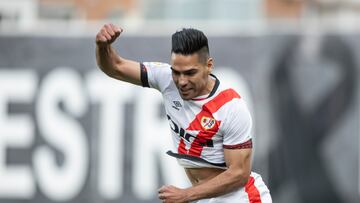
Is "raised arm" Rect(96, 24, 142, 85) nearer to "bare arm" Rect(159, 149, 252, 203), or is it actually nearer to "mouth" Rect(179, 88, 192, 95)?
"mouth" Rect(179, 88, 192, 95)

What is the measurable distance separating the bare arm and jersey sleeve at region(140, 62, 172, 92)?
0.70 meters

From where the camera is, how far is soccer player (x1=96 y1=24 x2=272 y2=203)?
23.3 ft

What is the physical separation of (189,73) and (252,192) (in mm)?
1120

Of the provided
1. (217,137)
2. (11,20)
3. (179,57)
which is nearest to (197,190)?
(217,137)

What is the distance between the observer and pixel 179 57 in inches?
278

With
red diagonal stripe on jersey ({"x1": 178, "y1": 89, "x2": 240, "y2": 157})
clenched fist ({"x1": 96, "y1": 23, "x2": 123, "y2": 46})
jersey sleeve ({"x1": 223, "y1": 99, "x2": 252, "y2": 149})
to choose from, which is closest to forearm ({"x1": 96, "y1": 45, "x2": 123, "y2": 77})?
clenched fist ({"x1": 96, "y1": 23, "x2": 123, "y2": 46})

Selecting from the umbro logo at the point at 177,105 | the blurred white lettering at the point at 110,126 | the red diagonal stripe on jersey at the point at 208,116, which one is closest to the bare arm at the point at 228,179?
the red diagonal stripe on jersey at the point at 208,116

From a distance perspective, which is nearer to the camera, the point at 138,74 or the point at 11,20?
the point at 138,74

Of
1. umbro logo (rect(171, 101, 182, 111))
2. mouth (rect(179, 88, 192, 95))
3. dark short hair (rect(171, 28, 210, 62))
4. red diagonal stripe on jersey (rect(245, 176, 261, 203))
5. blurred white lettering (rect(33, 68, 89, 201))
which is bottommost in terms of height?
blurred white lettering (rect(33, 68, 89, 201))

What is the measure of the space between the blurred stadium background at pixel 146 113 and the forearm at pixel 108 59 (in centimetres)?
496

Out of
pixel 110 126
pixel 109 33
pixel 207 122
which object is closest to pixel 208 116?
pixel 207 122

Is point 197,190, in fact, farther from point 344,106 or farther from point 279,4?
point 279,4

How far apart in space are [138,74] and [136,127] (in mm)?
5460

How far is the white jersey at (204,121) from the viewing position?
7.33 m
